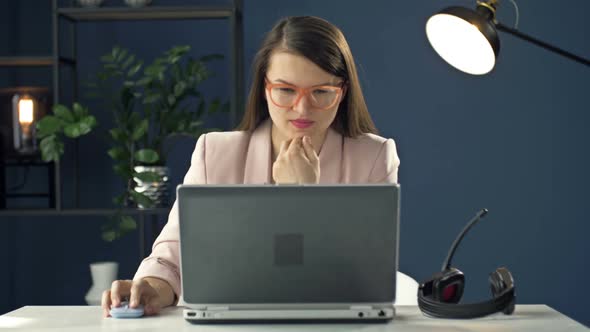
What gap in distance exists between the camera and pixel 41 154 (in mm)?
3342

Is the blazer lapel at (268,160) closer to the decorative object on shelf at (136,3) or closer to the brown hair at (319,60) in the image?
the brown hair at (319,60)

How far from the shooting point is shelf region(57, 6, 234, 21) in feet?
10.8

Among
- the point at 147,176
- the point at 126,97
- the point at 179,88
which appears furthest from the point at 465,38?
the point at 126,97

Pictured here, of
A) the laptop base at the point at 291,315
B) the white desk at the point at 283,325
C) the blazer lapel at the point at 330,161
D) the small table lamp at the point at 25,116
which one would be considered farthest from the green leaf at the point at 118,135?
the laptop base at the point at 291,315

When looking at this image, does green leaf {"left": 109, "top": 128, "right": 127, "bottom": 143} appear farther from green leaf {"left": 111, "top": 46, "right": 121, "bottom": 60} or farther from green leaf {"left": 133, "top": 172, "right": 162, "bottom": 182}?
green leaf {"left": 111, "top": 46, "right": 121, "bottom": 60}

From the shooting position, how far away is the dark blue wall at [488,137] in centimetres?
335

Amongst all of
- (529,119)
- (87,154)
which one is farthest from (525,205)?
(87,154)

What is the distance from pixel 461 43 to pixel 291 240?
1.05 m

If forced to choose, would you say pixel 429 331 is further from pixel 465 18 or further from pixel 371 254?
pixel 465 18

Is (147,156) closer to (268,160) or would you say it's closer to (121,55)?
(121,55)

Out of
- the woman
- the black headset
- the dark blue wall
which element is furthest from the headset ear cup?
the dark blue wall

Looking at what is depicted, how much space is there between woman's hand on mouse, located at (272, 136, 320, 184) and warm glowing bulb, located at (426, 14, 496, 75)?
57 cm

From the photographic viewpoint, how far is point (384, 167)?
6.68 ft

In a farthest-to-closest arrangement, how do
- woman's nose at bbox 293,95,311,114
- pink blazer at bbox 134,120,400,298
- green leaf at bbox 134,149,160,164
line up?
green leaf at bbox 134,149,160,164 → pink blazer at bbox 134,120,400,298 → woman's nose at bbox 293,95,311,114
